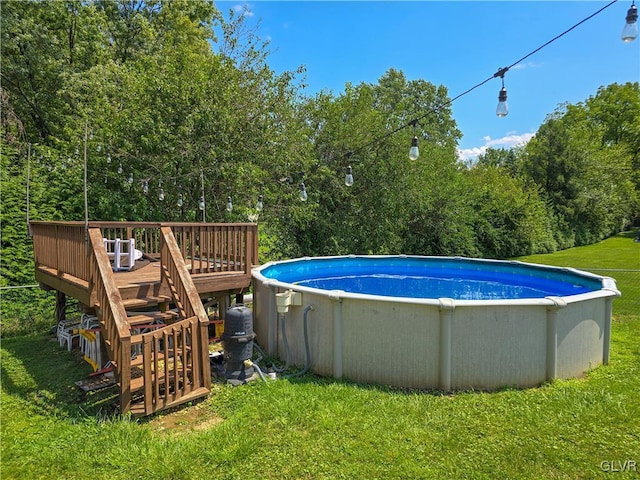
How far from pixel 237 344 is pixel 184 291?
2.89 ft

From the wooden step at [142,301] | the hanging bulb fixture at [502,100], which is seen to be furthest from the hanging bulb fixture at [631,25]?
the wooden step at [142,301]

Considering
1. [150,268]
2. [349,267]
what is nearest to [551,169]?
[349,267]

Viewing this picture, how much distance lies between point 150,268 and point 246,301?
1.91m

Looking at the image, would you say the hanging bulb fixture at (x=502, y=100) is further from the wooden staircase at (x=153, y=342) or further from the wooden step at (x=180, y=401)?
the wooden step at (x=180, y=401)

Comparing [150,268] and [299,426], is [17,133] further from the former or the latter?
[299,426]

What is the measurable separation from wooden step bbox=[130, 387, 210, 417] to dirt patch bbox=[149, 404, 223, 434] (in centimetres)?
10

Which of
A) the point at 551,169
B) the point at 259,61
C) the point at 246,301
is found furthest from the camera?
the point at 551,169

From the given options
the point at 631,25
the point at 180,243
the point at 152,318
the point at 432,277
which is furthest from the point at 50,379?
the point at 432,277

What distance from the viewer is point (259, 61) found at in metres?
9.61

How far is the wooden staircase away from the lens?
3.64 meters

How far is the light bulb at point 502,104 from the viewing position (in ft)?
15.1

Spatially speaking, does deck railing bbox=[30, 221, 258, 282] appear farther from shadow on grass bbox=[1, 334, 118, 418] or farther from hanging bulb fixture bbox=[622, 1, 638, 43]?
hanging bulb fixture bbox=[622, 1, 638, 43]

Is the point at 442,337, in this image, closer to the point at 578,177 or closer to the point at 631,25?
the point at 631,25

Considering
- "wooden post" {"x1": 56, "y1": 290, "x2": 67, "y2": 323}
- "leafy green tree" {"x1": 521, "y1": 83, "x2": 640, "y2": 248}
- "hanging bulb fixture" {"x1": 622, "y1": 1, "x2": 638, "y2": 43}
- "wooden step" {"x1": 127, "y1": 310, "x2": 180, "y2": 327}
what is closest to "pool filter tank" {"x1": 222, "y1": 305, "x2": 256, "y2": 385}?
"wooden step" {"x1": 127, "y1": 310, "x2": 180, "y2": 327}
